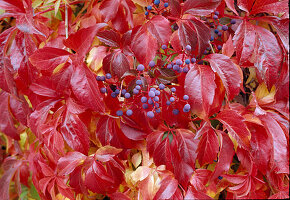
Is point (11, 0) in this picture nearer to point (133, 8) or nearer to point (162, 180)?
point (133, 8)

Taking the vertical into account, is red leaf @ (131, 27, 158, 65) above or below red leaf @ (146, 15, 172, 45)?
below

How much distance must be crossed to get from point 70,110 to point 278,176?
51 cm

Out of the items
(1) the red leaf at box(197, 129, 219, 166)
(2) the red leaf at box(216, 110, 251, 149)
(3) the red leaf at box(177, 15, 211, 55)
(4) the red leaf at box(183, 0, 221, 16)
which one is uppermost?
(4) the red leaf at box(183, 0, 221, 16)

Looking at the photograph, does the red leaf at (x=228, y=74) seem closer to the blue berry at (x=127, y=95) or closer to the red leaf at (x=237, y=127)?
the red leaf at (x=237, y=127)

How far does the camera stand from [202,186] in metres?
0.62

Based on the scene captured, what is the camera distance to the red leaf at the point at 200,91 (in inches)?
20.2

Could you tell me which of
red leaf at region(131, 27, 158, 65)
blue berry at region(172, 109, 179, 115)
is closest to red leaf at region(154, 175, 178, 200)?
blue berry at region(172, 109, 179, 115)

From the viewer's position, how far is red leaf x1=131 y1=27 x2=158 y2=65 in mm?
531

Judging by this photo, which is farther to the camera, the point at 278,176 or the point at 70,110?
the point at 278,176

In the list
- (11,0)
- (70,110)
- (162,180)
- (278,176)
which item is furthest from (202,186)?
(11,0)

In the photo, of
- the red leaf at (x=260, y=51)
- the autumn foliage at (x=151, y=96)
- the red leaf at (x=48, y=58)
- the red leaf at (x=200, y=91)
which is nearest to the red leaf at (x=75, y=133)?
→ the autumn foliage at (x=151, y=96)

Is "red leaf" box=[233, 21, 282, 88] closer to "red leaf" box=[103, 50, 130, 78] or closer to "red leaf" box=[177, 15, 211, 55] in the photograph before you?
"red leaf" box=[177, 15, 211, 55]

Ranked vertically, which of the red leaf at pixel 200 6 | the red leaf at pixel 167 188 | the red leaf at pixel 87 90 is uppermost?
the red leaf at pixel 200 6

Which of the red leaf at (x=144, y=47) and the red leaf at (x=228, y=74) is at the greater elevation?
the red leaf at (x=144, y=47)
